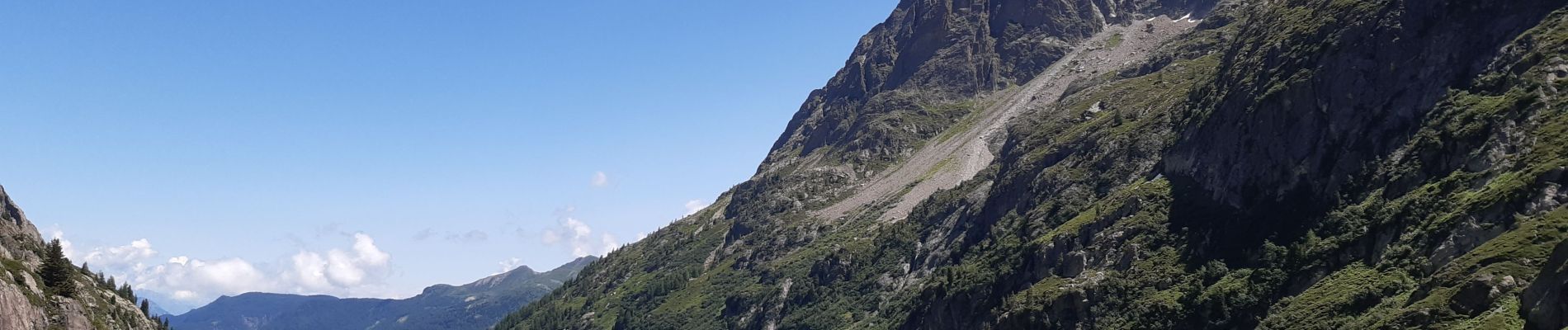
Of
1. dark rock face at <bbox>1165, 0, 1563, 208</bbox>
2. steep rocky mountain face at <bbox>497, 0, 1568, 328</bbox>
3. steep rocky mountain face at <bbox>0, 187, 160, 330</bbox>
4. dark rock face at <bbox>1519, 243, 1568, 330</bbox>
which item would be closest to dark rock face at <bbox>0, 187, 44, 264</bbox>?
steep rocky mountain face at <bbox>0, 187, 160, 330</bbox>

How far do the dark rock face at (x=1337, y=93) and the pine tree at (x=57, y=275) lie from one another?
15645 centimetres

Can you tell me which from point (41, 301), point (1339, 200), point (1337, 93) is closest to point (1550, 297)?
point (1339, 200)

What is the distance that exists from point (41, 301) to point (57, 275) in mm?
19638

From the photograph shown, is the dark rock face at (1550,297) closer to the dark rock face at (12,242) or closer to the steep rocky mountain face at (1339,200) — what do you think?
the steep rocky mountain face at (1339,200)

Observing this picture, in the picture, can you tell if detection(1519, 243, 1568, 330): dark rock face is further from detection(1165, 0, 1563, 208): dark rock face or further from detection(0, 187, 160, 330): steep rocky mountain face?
detection(0, 187, 160, 330): steep rocky mountain face

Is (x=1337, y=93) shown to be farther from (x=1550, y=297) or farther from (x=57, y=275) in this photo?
(x=57, y=275)

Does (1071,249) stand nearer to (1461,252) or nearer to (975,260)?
(975,260)

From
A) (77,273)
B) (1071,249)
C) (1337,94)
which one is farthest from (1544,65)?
(77,273)

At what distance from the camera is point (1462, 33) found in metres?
122

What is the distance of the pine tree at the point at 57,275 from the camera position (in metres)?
122

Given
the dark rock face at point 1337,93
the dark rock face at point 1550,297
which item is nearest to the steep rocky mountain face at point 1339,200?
the dark rock face at point 1550,297

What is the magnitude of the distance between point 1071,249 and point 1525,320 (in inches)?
3390

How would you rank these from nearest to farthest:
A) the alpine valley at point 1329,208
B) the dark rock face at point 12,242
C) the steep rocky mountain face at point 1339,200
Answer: the steep rocky mountain face at point 1339,200 → the alpine valley at point 1329,208 → the dark rock face at point 12,242

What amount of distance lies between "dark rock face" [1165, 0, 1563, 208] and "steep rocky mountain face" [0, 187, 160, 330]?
5833 inches
